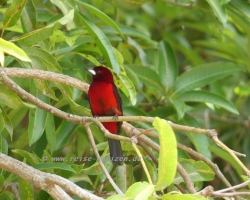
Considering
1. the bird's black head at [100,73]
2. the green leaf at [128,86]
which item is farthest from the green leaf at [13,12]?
the bird's black head at [100,73]

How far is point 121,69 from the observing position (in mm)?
3275

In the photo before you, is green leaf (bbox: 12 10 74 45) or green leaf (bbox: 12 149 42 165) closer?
green leaf (bbox: 12 10 74 45)

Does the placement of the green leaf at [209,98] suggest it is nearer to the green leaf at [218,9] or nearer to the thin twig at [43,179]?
the green leaf at [218,9]

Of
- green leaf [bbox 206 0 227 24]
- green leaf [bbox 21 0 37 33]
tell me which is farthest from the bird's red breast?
green leaf [bbox 206 0 227 24]

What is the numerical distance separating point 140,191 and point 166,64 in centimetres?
214

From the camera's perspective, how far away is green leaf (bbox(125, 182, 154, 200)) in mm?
1924

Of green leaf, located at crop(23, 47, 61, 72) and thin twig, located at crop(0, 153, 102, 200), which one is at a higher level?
green leaf, located at crop(23, 47, 61, 72)

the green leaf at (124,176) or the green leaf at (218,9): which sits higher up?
the green leaf at (218,9)

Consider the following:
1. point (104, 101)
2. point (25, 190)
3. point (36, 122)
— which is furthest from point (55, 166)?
point (104, 101)

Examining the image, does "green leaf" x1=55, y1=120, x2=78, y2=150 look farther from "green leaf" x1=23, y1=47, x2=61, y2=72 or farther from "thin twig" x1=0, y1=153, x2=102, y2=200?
"thin twig" x1=0, y1=153, x2=102, y2=200

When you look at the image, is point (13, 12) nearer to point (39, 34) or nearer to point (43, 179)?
point (39, 34)

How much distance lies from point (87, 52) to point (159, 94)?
83cm

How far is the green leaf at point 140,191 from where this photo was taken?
6.31 feet

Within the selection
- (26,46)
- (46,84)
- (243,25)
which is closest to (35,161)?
(46,84)
